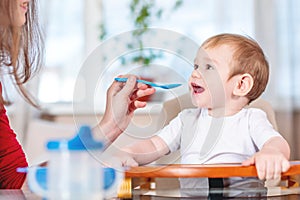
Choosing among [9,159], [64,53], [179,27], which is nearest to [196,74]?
[9,159]

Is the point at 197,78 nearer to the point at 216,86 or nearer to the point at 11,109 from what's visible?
the point at 216,86

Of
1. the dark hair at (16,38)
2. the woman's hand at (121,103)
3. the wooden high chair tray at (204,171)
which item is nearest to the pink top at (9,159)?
the dark hair at (16,38)

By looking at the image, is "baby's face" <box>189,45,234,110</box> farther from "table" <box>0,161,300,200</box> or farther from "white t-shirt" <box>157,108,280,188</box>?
"table" <box>0,161,300,200</box>

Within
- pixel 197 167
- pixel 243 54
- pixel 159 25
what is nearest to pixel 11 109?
pixel 159 25

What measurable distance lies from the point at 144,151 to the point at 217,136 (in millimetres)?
143

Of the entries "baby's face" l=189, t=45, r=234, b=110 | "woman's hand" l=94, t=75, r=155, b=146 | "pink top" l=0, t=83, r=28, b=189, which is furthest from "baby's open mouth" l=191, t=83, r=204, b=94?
"pink top" l=0, t=83, r=28, b=189

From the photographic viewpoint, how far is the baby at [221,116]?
3.09ft

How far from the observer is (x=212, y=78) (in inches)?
38.9

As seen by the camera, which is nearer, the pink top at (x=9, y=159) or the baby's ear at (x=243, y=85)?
the baby's ear at (x=243, y=85)

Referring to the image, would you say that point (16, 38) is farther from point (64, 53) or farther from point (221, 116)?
point (64, 53)

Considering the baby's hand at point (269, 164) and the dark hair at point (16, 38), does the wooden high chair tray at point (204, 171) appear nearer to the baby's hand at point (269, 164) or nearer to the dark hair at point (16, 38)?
the baby's hand at point (269, 164)

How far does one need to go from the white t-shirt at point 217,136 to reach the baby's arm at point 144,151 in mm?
22

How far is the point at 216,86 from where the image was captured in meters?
0.94

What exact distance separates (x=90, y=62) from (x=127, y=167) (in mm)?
155
